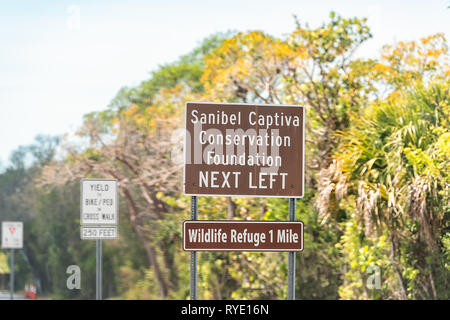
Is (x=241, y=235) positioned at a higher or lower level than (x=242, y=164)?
lower

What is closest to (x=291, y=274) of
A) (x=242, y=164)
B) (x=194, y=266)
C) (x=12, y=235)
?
(x=194, y=266)

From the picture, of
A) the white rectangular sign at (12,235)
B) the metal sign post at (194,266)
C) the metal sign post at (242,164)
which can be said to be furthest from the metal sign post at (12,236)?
the metal sign post at (242,164)

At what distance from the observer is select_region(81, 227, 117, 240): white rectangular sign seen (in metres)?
11.3

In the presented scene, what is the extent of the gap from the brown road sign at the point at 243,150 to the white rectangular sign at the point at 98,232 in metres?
3.94

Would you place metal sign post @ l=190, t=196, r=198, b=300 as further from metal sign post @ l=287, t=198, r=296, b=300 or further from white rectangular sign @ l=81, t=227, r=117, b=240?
white rectangular sign @ l=81, t=227, r=117, b=240

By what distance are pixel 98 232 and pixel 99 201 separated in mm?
544

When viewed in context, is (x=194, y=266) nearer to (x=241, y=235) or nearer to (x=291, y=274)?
(x=241, y=235)

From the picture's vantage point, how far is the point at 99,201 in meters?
11.5

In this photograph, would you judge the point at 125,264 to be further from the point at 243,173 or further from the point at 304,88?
the point at 243,173

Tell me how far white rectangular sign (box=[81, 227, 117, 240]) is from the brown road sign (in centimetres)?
394

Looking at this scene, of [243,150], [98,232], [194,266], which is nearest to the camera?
[194,266]

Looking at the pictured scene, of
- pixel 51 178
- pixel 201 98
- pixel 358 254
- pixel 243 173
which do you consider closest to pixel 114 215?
pixel 243 173

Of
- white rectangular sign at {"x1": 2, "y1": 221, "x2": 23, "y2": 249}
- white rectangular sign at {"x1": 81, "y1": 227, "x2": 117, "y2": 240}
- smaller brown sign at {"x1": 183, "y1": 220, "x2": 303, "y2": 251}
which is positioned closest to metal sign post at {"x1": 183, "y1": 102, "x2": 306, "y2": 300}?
smaller brown sign at {"x1": 183, "y1": 220, "x2": 303, "y2": 251}

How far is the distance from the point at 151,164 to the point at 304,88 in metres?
7.73
